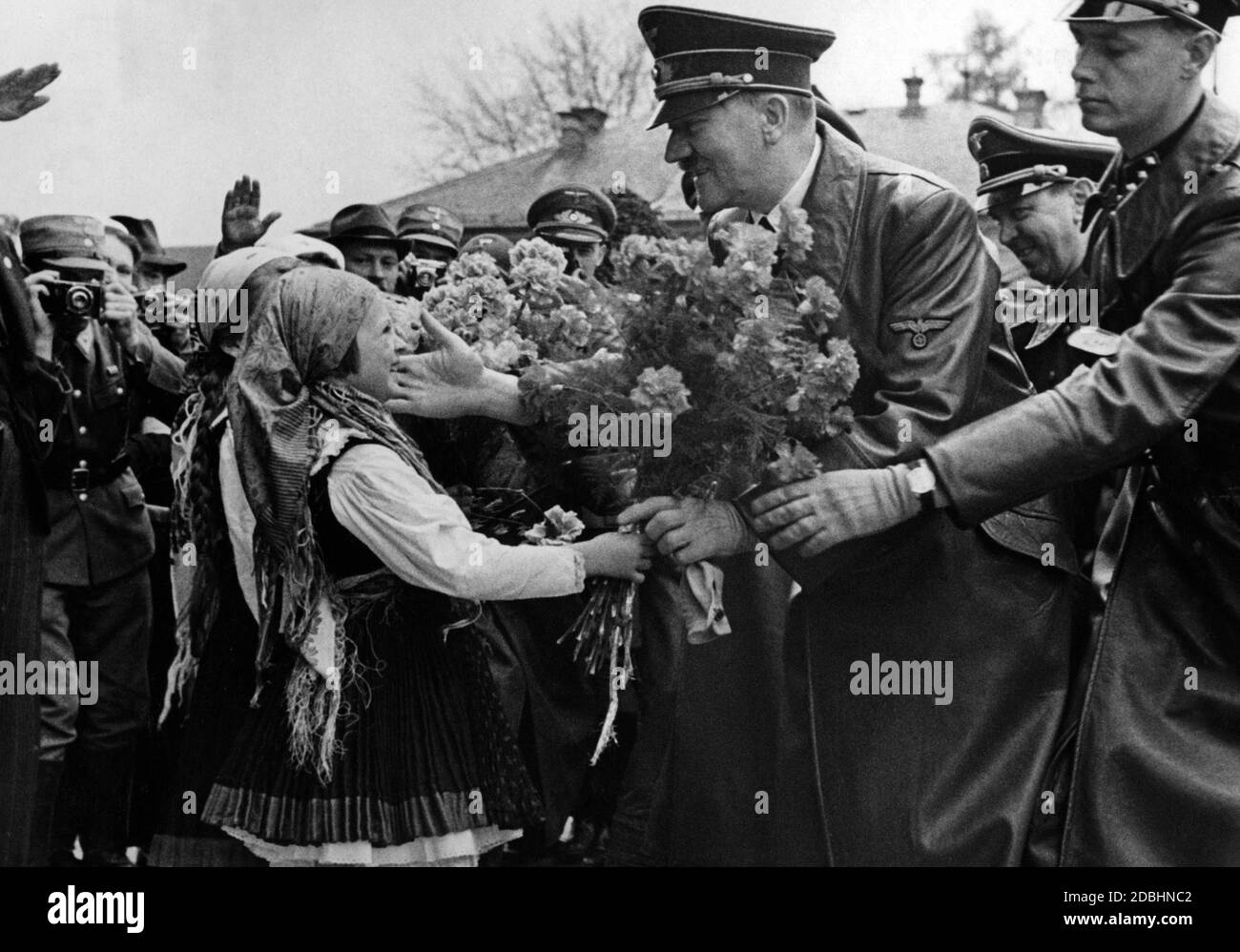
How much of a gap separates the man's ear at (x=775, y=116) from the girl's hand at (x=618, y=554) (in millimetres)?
1010

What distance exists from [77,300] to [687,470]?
2013 millimetres

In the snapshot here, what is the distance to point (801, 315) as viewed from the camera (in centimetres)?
438

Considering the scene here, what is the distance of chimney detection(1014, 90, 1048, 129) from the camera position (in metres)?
4.87

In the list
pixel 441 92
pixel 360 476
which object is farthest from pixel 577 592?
pixel 441 92

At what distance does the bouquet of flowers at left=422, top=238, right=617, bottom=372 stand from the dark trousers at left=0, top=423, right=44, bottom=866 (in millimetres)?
1168

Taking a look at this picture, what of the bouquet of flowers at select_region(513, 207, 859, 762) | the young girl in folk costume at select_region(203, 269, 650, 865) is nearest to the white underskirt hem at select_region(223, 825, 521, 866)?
the young girl in folk costume at select_region(203, 269, 650, 865)

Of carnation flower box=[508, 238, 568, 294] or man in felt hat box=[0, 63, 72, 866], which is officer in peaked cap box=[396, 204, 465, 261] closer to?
carnation flower box=[508, 238, 568, 294]

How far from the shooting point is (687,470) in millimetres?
4402

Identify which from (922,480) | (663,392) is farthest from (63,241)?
(922,480)

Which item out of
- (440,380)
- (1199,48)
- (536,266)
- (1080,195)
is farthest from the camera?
(1080,195)

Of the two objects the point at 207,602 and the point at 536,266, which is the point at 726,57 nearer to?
the point at 536,266

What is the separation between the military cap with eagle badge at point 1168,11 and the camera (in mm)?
4312

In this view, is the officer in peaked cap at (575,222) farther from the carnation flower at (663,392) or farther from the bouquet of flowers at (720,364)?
the carnation flower at (663,392)

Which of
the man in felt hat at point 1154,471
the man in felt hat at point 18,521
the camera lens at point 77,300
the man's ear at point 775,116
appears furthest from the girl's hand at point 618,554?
the camera lens at point 77,300
